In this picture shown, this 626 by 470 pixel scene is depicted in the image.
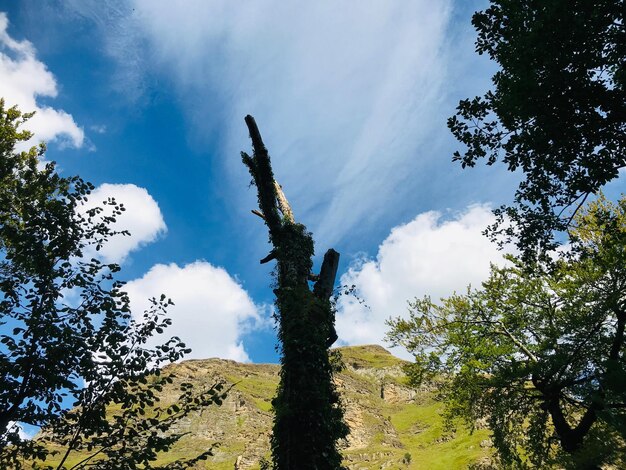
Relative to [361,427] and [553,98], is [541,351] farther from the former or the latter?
[361,427]

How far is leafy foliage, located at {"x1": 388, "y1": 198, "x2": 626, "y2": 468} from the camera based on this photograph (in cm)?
1455

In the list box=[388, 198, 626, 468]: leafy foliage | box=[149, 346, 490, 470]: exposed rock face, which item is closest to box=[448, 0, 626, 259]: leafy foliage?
box=[388, 198, 626, 468]: leafy foliage

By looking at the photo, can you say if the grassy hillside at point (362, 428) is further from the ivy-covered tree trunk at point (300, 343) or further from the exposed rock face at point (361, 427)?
the ivy-covered tree trunk at point (300, 343)

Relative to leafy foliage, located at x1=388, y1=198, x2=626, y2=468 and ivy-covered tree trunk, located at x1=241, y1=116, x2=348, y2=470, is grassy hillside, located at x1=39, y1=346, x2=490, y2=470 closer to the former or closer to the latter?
leafy foliage, located at x1=388, y1=198, x2=626, y2=468

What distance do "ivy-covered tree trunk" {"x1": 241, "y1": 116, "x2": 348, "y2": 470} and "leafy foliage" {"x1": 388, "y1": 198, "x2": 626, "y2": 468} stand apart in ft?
25.1

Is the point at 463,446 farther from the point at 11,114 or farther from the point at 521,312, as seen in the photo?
the point at 11,114

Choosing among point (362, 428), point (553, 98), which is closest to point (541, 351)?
point (553, 98)

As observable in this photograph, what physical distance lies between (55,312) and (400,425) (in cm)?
10481

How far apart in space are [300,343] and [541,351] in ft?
43.8

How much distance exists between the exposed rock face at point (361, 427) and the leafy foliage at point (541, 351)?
341 inches

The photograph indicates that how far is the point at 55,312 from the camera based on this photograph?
654cm

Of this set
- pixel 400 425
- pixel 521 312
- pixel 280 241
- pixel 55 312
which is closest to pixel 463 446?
pixel 400 425

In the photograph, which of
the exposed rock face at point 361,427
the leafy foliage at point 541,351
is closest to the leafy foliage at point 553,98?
the leafy foliage at point 541,351

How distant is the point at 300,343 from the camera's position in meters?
8.77
